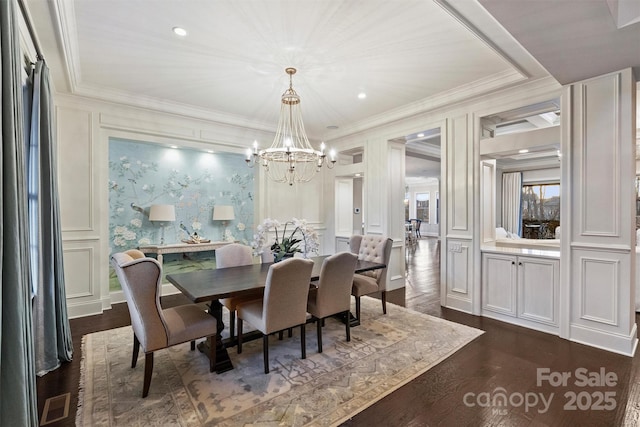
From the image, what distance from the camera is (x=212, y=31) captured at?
2.72 meters

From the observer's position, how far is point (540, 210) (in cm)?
924

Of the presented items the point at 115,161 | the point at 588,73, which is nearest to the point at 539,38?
the point at 588,73

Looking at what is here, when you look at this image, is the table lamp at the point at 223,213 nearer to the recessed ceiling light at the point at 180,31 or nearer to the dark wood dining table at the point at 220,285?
the dark wood dining table at the point at 220,285

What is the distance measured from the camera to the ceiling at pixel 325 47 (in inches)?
91.3

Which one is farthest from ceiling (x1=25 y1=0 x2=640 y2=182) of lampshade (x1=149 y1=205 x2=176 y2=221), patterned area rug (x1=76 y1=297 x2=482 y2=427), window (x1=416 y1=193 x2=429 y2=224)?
window (x1=416 y1=193 x2=429 y2=224)

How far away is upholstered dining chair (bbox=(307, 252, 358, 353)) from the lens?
2.98 m

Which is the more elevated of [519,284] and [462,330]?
[519,284]

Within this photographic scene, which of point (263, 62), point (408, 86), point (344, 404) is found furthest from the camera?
point (408, 86)

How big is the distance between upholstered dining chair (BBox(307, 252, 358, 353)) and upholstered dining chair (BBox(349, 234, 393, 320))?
0.60 metres

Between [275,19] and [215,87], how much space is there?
1.77 meters

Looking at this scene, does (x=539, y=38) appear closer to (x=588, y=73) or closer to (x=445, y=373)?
(x=588, y=73)

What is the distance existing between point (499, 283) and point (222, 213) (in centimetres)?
447

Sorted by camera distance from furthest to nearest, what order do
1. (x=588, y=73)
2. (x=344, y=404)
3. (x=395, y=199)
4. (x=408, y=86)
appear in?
1. (x=395, y=199)
2. (x=408, y=86)
3. (x=588, y=73)
4. (x=344, y=404)

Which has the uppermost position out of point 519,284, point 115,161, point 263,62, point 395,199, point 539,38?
point 263,62
